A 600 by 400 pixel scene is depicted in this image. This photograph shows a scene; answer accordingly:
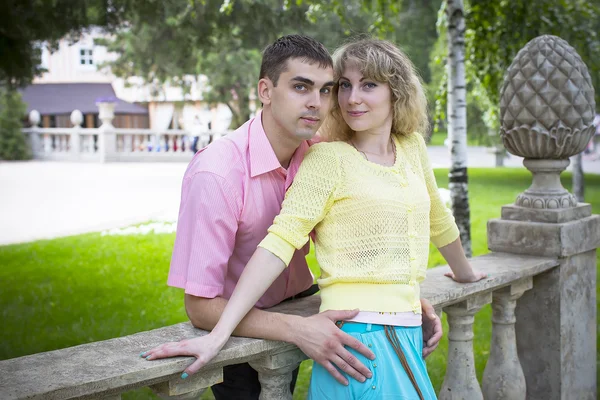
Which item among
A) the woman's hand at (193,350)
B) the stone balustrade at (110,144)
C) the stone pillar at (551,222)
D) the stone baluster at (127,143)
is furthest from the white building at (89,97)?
the woman's hand at (193,350)

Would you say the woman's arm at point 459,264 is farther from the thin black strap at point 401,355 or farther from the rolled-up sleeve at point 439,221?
the thin black strap at point 401,355

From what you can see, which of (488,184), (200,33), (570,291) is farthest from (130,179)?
(570,291)

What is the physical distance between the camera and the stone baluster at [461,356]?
9.55 ft

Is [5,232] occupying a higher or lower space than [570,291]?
lower

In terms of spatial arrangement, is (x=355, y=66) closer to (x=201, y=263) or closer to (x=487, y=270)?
(x=201, y=263)

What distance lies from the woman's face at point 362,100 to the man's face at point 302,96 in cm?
9

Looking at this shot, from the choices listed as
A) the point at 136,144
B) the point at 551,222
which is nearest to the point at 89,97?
the point at 136,144

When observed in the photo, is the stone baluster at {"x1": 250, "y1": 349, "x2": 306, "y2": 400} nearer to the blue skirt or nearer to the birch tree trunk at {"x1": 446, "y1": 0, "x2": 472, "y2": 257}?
the blue skirt

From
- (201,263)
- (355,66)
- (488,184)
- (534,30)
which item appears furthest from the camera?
(488,184)

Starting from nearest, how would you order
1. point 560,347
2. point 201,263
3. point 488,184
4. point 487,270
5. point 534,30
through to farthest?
point 201,263, point 487,270, point 560,347, point 534,30, point 488,184

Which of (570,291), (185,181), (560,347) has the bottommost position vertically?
(560,347)

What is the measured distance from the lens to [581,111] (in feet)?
10.6

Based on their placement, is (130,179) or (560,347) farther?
(130,179)

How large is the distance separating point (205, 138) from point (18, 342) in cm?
2210
